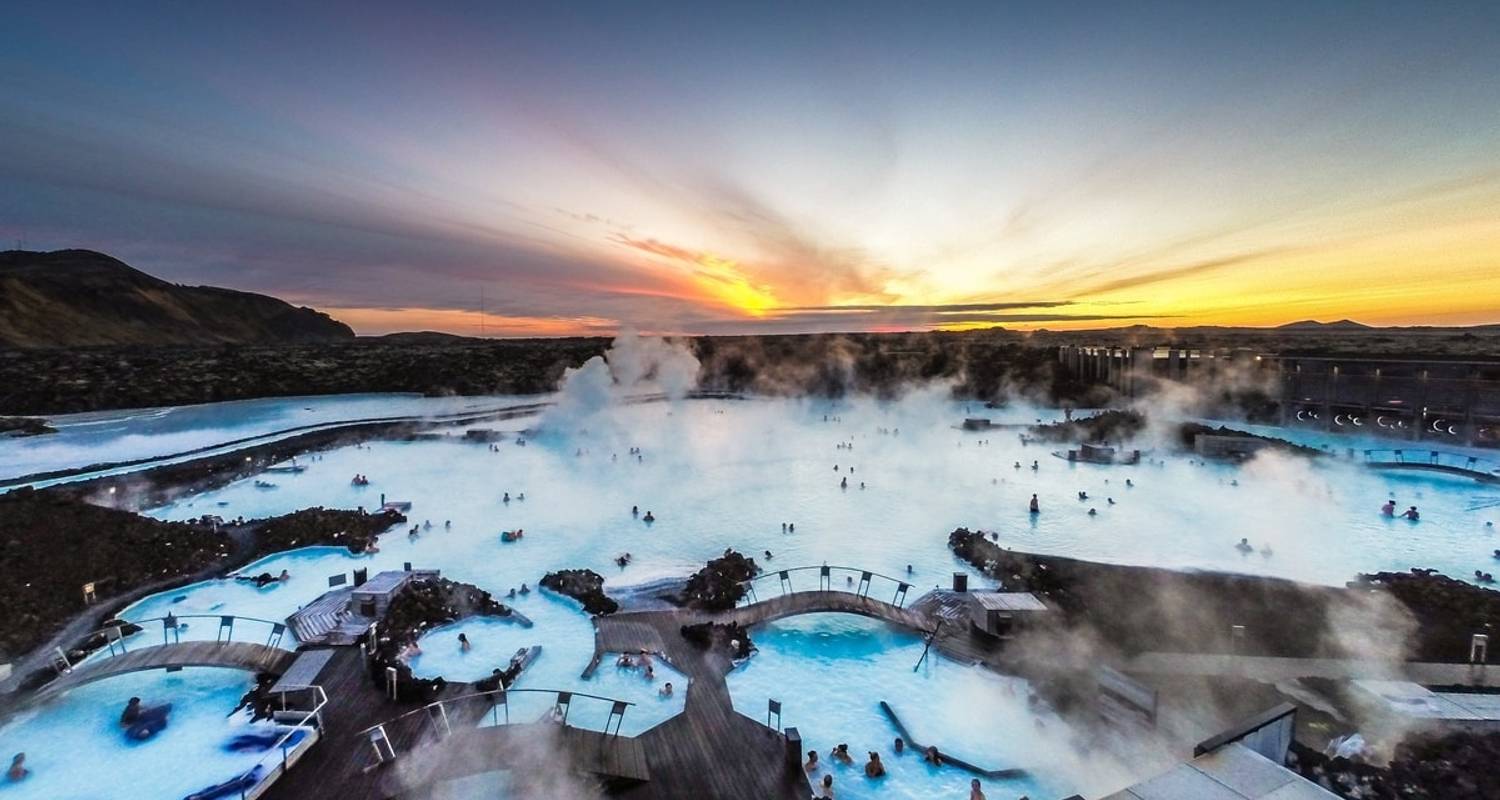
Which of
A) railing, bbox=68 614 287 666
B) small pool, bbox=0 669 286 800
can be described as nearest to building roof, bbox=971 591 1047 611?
small pool, bbox=0 669 286 800

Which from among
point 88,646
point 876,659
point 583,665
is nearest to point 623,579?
point 583,665

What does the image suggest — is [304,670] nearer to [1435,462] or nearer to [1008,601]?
[1008,601]

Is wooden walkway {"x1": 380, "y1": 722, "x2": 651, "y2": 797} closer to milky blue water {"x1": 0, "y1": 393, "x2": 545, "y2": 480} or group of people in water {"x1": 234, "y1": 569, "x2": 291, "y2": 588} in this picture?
group of people in water {"x1": 234, "y1": 569, "x2": 291, "y2": 588}

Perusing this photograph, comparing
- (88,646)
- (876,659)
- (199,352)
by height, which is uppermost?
(199,352)

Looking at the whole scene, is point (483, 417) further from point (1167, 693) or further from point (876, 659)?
point (1167, 693)

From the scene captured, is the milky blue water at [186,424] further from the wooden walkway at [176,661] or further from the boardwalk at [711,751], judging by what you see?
the boardwalk at [711,751]
